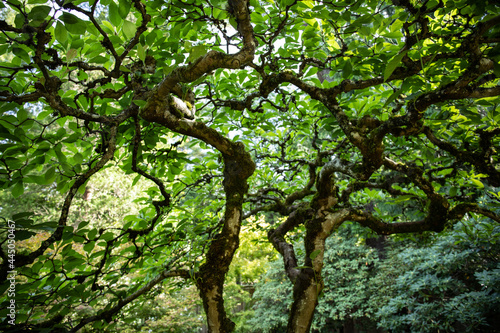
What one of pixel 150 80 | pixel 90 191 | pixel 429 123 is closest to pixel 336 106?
pixel 429 123

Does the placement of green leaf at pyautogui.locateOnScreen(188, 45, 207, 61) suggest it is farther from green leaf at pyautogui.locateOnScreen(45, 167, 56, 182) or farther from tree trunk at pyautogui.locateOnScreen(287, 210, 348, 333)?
tree trunk at pyautogui.locateOnScreen(287, 210, 348, 333)

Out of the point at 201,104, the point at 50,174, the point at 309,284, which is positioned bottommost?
the point at 309,284

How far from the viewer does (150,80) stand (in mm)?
1513

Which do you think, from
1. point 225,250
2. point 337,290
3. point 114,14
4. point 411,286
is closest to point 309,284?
point 225,250

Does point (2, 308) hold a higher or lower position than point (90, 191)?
lower

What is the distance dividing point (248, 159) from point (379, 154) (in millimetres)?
781

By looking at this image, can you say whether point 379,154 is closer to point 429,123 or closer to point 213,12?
point 429,123

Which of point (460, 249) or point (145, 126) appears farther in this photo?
point (460, 249)

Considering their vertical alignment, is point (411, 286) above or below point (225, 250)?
below

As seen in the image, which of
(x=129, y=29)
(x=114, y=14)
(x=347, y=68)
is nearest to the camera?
(x=129, y=29)

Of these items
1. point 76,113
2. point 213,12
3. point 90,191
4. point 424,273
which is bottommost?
point 424,273

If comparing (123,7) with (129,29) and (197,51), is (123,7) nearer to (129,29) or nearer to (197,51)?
(129,29)

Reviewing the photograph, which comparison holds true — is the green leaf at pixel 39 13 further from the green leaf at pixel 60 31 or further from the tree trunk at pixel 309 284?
the tree trunk at pixel 309 284

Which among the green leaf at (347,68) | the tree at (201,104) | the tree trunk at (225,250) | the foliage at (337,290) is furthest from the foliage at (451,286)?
the tree trunk at (225,250)
